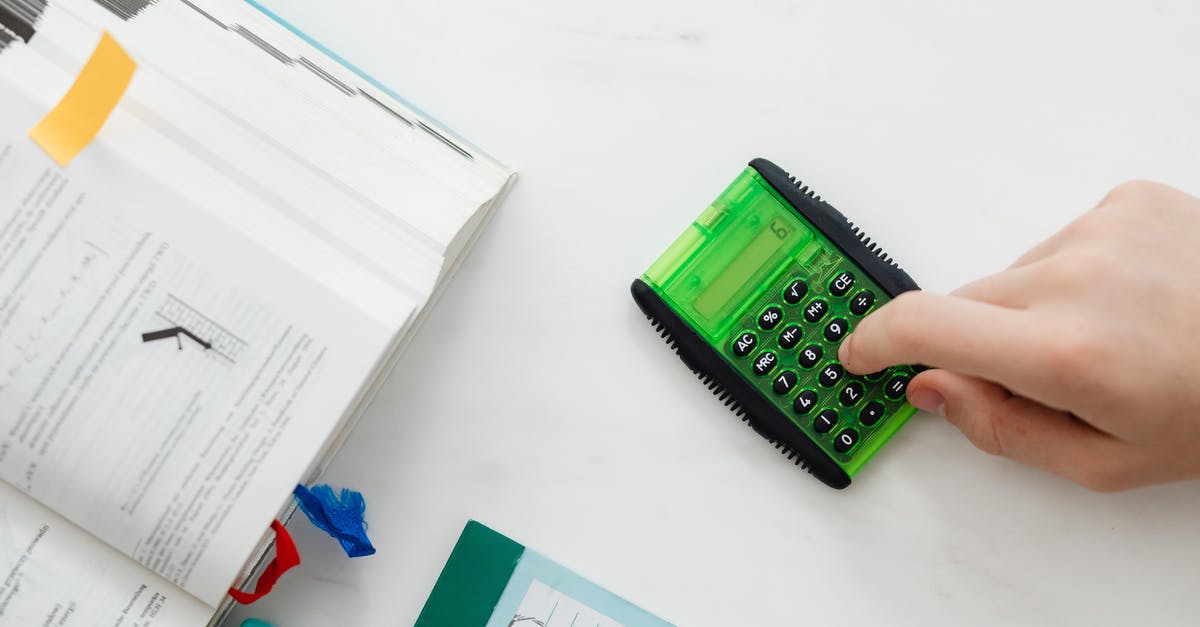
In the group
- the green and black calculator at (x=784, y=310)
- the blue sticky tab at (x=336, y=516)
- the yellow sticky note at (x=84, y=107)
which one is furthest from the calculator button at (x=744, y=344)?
the yellow sticky note at (x=84, y=107)

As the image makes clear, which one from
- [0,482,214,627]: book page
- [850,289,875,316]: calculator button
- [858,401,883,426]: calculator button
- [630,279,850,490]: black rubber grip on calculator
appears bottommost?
[0,482,214,627]: book page

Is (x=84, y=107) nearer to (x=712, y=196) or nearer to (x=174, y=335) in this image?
(x=174, y=335)

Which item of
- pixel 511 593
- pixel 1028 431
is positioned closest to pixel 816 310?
pixel 1028 431

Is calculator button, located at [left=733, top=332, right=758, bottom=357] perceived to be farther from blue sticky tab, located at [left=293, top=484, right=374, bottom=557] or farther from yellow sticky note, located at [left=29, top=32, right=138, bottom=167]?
yellow sticky note, located at [left=29, top=32, right=138, bottom=167]

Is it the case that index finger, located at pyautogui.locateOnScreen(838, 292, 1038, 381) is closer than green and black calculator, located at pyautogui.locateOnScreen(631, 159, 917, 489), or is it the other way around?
index finger, located at pyautogui.locateOnScreen(838, 292, 1038, 381)

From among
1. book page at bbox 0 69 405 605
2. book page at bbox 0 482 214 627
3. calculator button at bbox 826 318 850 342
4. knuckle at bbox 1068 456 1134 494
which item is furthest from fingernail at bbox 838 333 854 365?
book page at bbox 0 482 214 627

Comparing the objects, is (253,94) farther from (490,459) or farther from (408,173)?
(490,459)

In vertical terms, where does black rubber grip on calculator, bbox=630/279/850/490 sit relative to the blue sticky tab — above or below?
above

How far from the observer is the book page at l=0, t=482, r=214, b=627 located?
47cm

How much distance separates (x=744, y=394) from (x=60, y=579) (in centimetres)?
40

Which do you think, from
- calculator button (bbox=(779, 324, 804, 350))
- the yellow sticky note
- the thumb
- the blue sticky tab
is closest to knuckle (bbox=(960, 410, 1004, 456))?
the thumb

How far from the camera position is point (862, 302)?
0.51m

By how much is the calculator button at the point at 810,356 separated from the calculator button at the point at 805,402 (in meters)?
0.02

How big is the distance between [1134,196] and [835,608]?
0.94 ft
